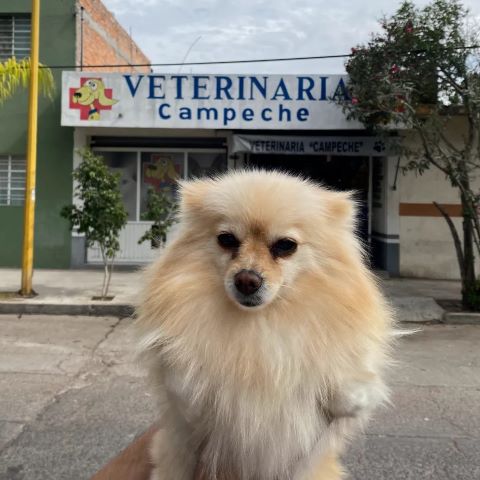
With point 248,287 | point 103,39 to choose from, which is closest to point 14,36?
point 103,39

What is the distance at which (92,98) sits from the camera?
13.6 meters

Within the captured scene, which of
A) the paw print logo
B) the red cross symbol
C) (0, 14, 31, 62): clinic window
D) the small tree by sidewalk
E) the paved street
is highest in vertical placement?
(0, 14, 31, 62): clinic window

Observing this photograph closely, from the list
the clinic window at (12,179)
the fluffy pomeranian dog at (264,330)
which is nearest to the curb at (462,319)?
the fluffy pomeranian dog at (264,330)

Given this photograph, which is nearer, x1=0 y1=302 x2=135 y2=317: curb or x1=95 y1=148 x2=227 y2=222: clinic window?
x1=0 y1=302 x2=135 y2=317: curb

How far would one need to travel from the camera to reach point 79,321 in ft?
31.0

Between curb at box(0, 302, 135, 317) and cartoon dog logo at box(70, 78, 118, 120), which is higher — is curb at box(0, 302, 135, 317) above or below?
below

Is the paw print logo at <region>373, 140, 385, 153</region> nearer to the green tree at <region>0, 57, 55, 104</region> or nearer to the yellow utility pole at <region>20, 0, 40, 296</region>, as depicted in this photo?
the green tree at <region>0, 57, 55, 104</region>

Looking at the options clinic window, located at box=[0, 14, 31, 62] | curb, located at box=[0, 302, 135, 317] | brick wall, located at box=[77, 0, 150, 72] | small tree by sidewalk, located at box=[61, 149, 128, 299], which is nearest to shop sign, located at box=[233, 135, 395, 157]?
small tree by sidewalk, located at box=[61, 149, 128, 299]

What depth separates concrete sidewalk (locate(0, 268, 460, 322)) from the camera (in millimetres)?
9984

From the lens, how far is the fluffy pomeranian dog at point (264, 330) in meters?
1.63

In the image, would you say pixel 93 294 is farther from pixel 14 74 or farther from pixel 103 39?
pixel 103 39

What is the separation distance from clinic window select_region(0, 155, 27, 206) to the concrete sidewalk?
6.45 ft

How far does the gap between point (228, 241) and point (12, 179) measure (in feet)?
47.8

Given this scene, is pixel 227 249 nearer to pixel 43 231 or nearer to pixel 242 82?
pixel 242 82
